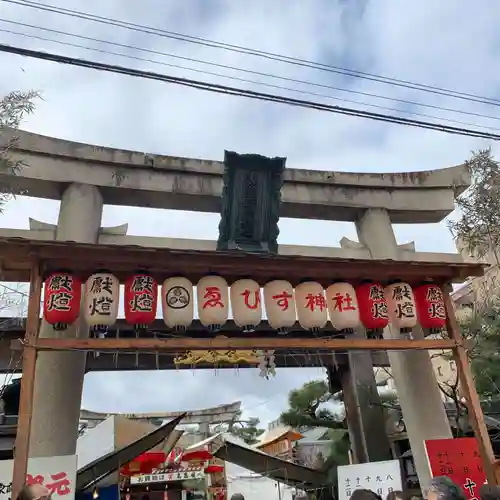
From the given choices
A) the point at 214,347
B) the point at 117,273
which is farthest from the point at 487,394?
the point at 117,273

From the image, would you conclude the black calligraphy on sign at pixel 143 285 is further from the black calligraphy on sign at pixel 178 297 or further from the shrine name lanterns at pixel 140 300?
the black calligraphy on sign at pixel 178 297

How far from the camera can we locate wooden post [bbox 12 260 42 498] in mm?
4539

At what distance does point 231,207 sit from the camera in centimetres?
872

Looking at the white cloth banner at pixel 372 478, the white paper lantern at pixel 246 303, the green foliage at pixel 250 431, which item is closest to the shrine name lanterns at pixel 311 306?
the white paper lantern at pixel 246 303

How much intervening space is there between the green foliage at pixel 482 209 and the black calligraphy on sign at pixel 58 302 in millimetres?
7268

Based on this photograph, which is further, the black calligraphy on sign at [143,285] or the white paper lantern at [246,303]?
the white paper lantern at [246,303]

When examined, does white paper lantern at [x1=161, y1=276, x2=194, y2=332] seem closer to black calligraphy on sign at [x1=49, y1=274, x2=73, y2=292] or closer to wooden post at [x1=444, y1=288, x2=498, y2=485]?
black calligraphy on sign at [x1=49, y1=274, x2=73, y2=292]

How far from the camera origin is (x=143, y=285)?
608 cm

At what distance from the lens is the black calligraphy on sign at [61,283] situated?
571 cm

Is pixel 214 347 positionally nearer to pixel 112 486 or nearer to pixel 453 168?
pixel 112 486

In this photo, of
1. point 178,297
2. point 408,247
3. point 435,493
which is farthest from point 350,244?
point 435,493

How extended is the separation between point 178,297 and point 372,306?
2793mm

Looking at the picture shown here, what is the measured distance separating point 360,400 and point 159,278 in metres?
5.78

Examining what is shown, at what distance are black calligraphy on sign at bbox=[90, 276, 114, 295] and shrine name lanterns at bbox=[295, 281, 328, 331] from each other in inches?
101
